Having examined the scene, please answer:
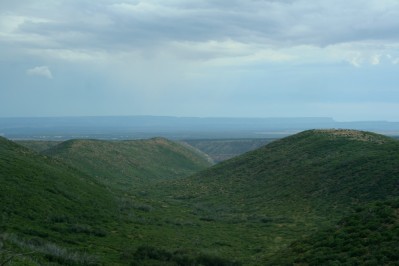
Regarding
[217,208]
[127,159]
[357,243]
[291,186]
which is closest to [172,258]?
[357,243]

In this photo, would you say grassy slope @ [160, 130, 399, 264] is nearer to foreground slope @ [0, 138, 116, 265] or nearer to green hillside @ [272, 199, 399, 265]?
green hillside @ [272, 199, 399, 265]

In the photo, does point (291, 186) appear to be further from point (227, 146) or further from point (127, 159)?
point (227, 146)

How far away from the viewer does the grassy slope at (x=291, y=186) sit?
30.6 metres

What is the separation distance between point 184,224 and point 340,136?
108 feet

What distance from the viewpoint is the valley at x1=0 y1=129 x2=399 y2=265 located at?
19.6 m

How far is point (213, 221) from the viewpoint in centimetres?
3325

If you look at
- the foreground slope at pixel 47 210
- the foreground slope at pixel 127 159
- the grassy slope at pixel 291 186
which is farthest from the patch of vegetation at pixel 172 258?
the foreground slope at pixel 127 159

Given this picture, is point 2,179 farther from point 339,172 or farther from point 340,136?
point 340,136

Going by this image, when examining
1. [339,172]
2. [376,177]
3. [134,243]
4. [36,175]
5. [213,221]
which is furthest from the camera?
[339,172]

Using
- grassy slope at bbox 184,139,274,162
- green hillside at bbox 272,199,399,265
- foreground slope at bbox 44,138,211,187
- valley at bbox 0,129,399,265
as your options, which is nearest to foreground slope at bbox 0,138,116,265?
valley at bbox 0,129,399,265

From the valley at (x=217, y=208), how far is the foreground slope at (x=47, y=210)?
76 mm

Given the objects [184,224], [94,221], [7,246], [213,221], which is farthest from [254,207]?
[7,246]

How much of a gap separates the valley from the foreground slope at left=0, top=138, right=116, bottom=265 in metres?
0.08

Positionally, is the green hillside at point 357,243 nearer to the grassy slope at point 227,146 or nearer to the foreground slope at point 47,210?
the foreground slope at point 47,210
